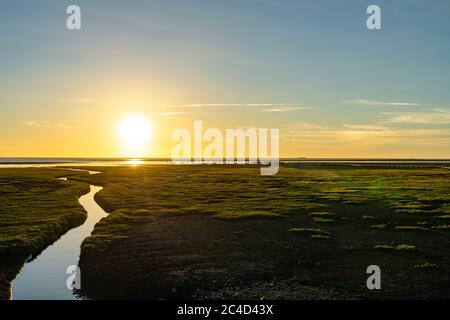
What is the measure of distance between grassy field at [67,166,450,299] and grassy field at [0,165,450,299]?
2.9 inches

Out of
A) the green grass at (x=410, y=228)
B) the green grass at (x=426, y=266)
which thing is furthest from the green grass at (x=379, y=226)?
the green grass at (x=426, y=266)

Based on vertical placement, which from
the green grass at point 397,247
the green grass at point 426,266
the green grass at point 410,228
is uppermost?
the green grass at point 410,228

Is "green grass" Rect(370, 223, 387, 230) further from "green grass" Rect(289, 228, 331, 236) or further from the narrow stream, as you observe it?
the narrow stream

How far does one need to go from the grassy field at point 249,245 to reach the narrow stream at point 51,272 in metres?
0.95

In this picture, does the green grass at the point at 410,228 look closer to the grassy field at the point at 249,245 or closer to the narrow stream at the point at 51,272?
the grassy field at the point at 249,245

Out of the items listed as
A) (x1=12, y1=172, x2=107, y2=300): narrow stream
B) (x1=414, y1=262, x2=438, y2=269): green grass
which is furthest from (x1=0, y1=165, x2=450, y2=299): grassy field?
(x1=12, y1=172, x2=107, y2=300): narrow stream

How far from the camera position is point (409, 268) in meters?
26.2

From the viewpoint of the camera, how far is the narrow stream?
74.1 feet

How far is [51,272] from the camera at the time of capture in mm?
26406

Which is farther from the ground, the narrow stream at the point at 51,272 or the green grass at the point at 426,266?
the green grass at the point at 426,266

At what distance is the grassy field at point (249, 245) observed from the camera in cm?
2316
